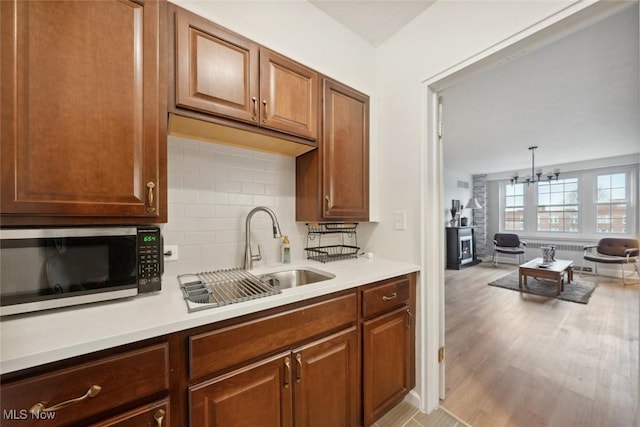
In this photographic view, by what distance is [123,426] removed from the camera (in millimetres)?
705

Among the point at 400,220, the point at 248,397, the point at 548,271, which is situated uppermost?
the point at 400,220

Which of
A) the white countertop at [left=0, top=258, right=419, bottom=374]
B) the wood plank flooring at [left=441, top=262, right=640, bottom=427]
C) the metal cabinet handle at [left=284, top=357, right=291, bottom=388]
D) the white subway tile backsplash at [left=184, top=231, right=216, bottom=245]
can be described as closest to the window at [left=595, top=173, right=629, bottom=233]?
the wood plank flooring at [left=441, top=262, right=640, bottom=427]

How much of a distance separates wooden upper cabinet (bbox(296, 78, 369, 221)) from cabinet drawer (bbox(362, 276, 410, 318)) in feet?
1.68

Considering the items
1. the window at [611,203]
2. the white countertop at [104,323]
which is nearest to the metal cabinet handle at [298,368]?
the white countertop at [104,323]

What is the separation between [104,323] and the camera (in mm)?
738

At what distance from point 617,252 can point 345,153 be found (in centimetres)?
645

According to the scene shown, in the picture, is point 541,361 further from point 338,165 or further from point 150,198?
point 150,198

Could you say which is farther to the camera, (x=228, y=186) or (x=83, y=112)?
(x=228, y=186)

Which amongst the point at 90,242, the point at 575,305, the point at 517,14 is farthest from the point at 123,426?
the point at 575,305

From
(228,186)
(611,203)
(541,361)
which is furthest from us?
(611,203)

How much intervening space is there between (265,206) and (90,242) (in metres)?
0.90

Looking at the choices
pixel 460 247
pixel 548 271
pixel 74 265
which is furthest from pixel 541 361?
pixel 460 247

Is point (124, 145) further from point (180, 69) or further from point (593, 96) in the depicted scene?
point (593, 96)

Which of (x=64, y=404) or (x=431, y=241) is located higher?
(x=431, y=241)
